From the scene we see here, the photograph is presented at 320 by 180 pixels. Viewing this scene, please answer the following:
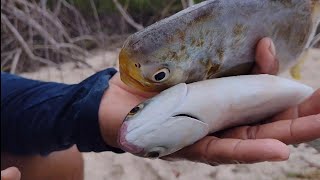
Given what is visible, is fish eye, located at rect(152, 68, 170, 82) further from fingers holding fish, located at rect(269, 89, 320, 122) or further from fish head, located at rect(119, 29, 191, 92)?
fingers holding fish, located at rect(269, 89, 320, 122)

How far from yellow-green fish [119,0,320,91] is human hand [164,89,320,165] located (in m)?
0.07

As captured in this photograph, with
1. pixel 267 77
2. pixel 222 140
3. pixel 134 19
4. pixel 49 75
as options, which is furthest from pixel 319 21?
pixel 49 75

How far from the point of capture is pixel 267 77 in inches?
23.9

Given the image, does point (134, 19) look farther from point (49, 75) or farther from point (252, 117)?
point (49, 75)

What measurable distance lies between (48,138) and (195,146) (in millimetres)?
392

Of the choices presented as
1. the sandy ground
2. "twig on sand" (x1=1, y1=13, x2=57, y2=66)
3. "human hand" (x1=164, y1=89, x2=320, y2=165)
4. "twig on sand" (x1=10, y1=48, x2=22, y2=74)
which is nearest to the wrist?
"human hand" (x1=164, y1=89, x2=320, y2=165)

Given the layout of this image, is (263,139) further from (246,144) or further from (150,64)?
(150,64)

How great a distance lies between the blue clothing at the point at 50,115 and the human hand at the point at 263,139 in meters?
0.20

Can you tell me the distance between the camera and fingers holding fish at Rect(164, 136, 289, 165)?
504 millimetres

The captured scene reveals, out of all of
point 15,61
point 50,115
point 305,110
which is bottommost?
point 15,61

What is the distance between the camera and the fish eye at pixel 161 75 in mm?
524

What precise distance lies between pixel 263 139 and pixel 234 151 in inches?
1.2

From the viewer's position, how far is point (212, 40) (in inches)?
21.5

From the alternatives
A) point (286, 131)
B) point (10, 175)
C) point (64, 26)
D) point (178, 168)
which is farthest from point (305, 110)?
point (64, 26)
